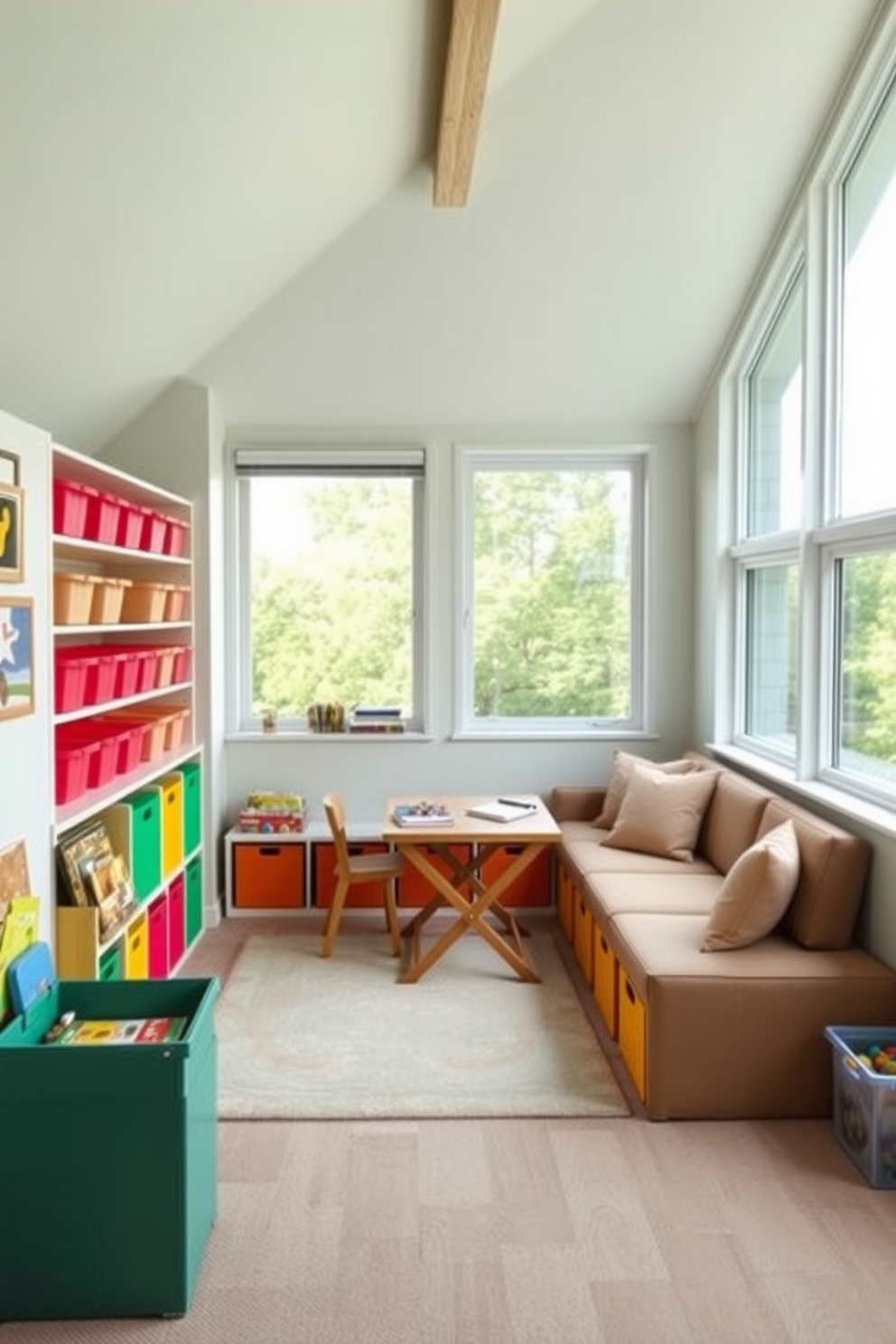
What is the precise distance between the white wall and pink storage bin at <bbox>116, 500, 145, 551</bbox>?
74 centimetres

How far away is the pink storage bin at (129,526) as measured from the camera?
137 inches

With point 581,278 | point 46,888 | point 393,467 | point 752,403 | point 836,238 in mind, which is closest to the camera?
point 46,888

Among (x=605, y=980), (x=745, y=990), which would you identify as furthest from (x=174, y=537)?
(x=745, y=990)

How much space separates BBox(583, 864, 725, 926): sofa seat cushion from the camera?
3.38 metres

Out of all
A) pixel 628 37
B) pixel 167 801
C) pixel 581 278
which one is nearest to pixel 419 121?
pixel 628 37

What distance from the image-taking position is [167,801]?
3852 mm

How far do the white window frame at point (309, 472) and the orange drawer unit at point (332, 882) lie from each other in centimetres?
58

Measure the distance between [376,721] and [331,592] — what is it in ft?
2.33

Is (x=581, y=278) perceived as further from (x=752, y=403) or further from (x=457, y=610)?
(x=457, y=610)

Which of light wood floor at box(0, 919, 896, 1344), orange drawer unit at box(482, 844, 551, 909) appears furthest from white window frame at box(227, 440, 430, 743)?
light wood floor at box(0, 919, 896, 1344)

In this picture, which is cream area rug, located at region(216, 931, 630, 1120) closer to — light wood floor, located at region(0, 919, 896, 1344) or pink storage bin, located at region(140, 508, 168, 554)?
light wood floor, located at region(0, 919, 896, 1344)

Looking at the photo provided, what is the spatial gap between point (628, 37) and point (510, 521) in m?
2.19

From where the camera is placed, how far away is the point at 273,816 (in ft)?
15.2

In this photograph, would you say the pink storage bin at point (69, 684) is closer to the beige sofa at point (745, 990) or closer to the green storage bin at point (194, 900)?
the green storage bin at point (194, 900)
